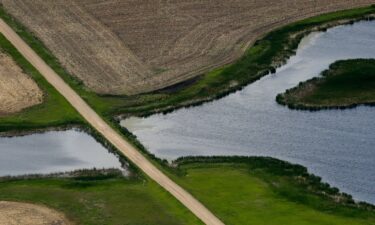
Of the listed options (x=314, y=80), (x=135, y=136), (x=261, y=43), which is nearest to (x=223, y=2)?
(x=261, y=43)

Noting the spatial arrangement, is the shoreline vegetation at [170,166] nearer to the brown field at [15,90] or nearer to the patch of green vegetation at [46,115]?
the patch of green vegetation at [46,115]

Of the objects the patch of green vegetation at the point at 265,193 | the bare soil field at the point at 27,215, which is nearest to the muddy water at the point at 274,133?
the patch of green vegetation at the point at 265,193

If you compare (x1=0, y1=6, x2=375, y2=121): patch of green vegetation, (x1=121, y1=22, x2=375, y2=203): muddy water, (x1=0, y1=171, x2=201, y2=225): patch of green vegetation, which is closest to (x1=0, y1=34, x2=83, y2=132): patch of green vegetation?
(x1=0, y1=6, x2=375, y2=121): patch of green vegetation

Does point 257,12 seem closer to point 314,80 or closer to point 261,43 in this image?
point 261,43

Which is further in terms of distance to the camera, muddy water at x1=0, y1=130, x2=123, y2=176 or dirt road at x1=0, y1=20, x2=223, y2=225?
muddy water at x1=0, y1=130, x2=123, y2=176

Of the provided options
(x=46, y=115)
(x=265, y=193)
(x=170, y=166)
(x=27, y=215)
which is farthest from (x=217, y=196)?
(x=46, y=115)

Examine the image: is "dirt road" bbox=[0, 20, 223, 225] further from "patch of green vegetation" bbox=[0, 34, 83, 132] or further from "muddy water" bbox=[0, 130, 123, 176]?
"muddy water" bbox=[0, 130, 123, 176]
